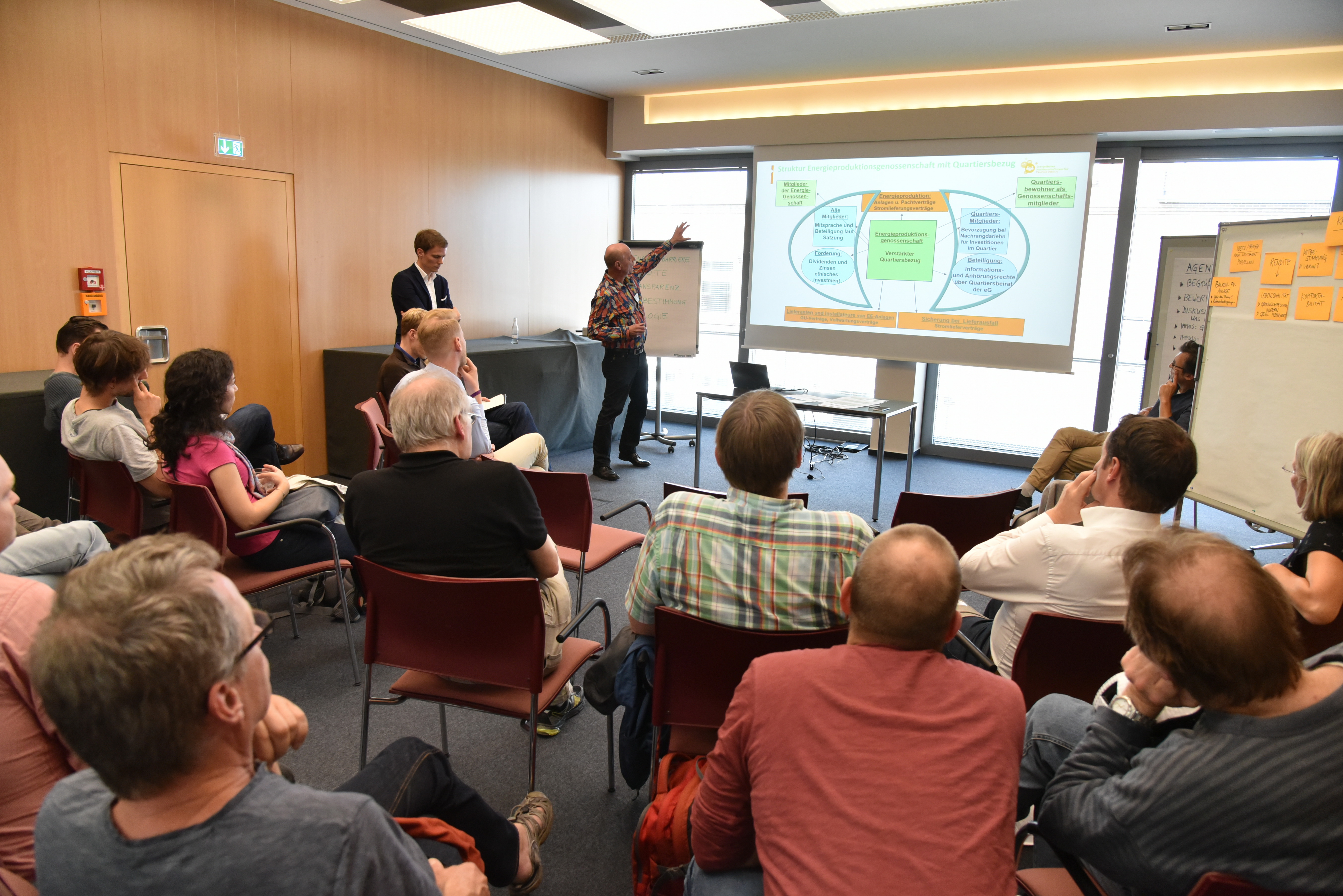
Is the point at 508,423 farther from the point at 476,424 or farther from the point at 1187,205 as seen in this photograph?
the point at 1187,205

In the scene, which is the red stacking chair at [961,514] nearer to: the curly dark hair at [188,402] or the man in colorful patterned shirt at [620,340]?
the curly dark hair at [188,402]

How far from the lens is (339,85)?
540 cm

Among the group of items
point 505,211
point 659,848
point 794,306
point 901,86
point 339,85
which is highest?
point 901,86

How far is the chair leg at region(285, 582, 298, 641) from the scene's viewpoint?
3223 mm

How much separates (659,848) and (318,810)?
2.73 feet

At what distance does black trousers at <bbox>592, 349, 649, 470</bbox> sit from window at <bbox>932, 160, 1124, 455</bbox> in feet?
8.40

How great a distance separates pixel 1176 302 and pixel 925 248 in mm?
1727

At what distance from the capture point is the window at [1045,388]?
6.05 metres

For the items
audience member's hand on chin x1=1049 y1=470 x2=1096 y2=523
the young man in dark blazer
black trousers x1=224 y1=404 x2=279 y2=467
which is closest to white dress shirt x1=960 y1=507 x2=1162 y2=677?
audience member's hand on chin x1=1049 y1=470 x2=1096 y2=523

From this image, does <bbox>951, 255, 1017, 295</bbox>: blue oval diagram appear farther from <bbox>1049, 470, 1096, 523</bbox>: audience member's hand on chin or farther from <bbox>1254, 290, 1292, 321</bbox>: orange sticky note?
<bbox>1049, 470, 1096, 523</bbox>: audience member's hand on chin

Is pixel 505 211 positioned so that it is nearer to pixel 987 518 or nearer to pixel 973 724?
pixel 987 518

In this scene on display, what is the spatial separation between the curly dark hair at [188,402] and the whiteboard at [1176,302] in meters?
5.02

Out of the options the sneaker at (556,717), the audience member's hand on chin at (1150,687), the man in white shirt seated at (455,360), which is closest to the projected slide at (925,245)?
the man in white shirt seated at (455,360)

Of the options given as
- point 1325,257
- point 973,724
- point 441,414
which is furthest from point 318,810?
point 1325,257
